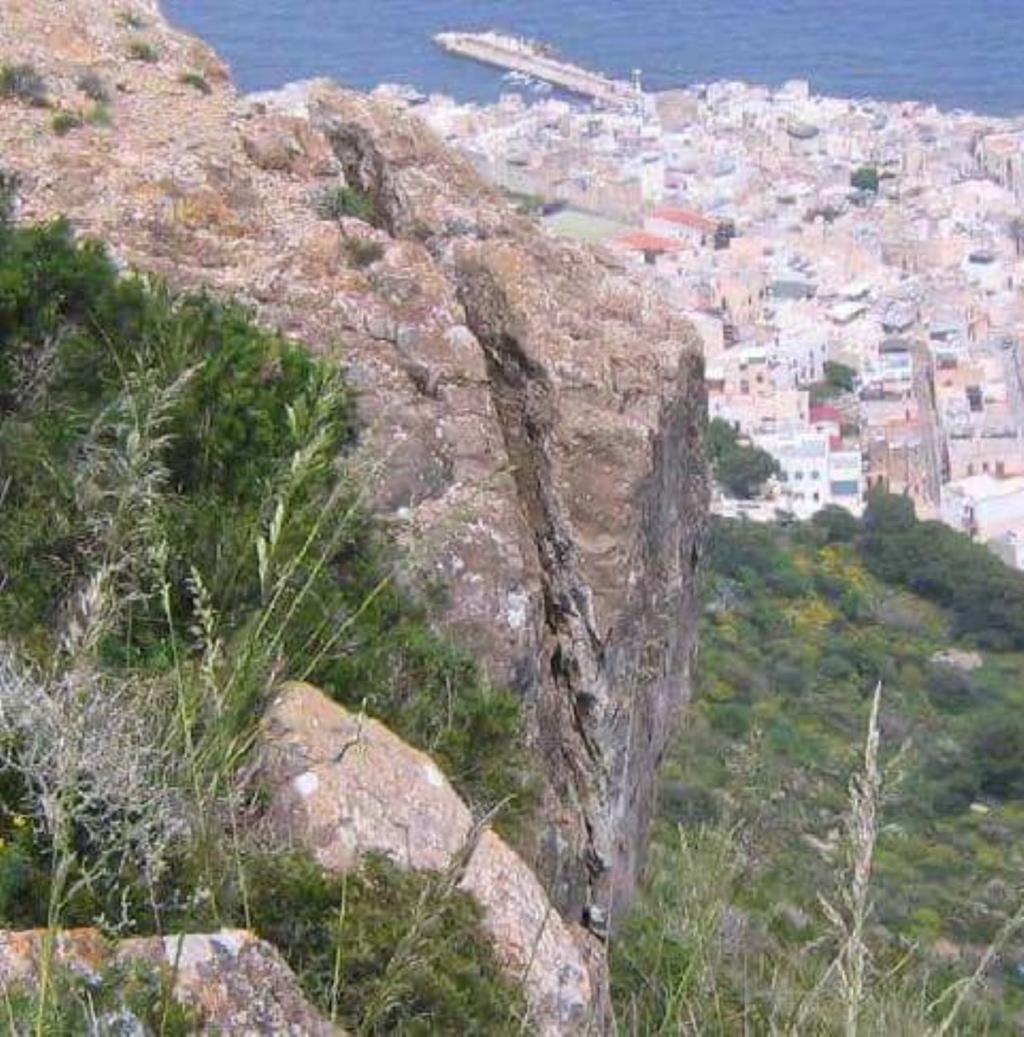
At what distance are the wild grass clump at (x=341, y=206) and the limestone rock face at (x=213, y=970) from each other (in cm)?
327

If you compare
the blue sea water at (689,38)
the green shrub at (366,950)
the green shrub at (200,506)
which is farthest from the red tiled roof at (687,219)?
the green shrub at (366,950)

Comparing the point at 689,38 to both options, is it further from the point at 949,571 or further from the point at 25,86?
the point at 25,86

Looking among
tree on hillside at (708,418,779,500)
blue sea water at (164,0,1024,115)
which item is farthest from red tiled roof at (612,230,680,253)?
blue sea water at (164,0,1024,115)

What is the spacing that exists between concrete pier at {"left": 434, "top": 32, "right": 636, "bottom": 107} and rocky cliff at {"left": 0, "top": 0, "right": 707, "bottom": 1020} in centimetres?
4584

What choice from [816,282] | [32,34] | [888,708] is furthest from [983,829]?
[816,282]

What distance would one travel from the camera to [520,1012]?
227 cm

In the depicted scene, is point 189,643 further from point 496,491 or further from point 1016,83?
point 1016,83

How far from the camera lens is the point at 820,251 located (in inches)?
1580

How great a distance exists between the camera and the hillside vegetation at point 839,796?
2135 mm

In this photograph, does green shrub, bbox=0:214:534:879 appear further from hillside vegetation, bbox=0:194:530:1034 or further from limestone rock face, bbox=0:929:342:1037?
limestone rock face, bbox=0:929:342:1037

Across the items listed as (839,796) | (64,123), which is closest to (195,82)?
(64,123)

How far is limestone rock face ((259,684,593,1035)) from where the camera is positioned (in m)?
2.36

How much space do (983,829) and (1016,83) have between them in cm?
3819

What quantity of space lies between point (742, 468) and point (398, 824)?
83.1ft
